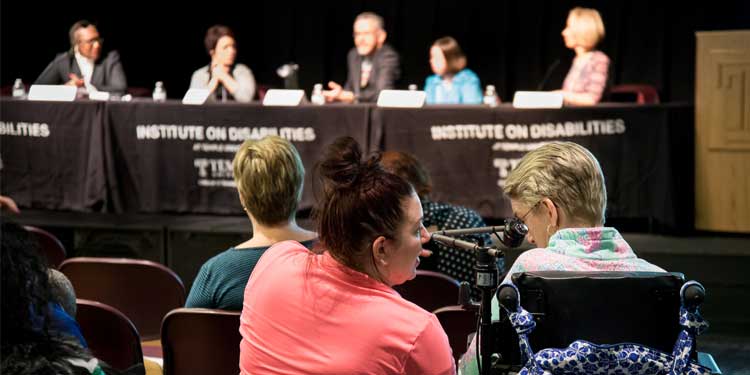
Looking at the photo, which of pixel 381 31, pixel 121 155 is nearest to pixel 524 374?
pixel 121 155

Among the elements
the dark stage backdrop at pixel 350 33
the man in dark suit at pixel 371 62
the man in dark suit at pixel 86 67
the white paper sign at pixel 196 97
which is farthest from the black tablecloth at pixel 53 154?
the dark stage backdrop at pixel 350 33

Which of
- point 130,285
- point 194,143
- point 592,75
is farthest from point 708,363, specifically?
point 194,143

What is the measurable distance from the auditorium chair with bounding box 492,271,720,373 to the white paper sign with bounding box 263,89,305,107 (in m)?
3.81

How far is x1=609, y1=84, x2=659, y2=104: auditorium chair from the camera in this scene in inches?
256

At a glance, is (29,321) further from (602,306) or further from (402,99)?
(402,99)

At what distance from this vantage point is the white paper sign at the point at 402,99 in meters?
5.57

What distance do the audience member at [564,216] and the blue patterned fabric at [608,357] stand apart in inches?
6.4

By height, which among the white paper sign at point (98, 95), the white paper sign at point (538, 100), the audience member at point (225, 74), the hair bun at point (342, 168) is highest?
the audience member at point (225, 74)

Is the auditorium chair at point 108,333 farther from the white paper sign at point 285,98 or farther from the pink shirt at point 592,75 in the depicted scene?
the pink shirt at point 592,75

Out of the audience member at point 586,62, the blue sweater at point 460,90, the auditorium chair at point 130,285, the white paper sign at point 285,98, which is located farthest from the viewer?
the blue sweater at point 460,90

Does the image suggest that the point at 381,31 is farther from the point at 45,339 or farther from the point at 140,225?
the point at 45,339

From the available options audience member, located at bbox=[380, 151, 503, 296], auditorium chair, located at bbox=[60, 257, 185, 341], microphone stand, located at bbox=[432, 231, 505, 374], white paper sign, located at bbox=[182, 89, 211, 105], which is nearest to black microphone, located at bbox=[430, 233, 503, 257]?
microphone stand, located at bbox=[432, 231, 505, 374]

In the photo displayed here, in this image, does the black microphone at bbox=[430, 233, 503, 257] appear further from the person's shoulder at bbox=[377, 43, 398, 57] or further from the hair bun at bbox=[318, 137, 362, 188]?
the person's shoulder at bbox=[377, 43, 398, 57]

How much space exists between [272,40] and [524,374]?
24.6ft
